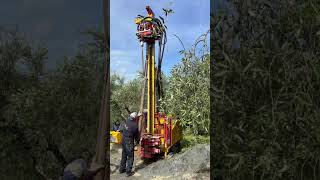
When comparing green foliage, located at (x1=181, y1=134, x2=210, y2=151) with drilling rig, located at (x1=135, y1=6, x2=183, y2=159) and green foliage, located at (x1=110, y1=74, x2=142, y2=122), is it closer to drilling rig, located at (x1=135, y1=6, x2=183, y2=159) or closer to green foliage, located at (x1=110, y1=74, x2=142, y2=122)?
drilling rig, located at (x1=135, y1=6, x2=183, y2=159)

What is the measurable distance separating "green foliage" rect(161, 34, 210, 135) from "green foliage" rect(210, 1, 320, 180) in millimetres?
4996

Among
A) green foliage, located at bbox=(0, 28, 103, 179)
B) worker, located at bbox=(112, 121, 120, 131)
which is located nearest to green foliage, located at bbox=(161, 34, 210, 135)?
worker, located at bbox=(112, 121, 120, 131)

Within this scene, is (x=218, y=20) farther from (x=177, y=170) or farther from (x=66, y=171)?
(x=177, y=170)

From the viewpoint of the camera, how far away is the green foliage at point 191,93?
7.55 m

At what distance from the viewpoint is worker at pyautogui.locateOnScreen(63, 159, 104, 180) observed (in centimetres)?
173

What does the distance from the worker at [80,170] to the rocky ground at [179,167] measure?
5622 mm

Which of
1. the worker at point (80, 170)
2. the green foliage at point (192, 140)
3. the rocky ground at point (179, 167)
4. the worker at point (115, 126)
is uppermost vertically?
the worker at point (80, 170)

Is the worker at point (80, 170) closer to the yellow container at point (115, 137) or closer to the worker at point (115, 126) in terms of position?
the yellow container at point (115, 137)

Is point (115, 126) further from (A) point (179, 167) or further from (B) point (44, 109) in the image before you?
(B) point (44, 109)

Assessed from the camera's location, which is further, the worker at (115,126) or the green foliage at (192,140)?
the worker at (115,126)

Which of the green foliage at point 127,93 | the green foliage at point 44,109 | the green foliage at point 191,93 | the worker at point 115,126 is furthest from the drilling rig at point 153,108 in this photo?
the green foliage at point 127,93

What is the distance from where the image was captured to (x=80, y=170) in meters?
1.77

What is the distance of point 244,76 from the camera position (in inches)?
61.3

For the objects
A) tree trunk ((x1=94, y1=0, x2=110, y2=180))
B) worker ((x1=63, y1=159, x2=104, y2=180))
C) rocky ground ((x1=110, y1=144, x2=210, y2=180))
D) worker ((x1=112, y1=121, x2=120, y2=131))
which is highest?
tree trunk ((x1=94, y1=0, x2=110, y2=180))
